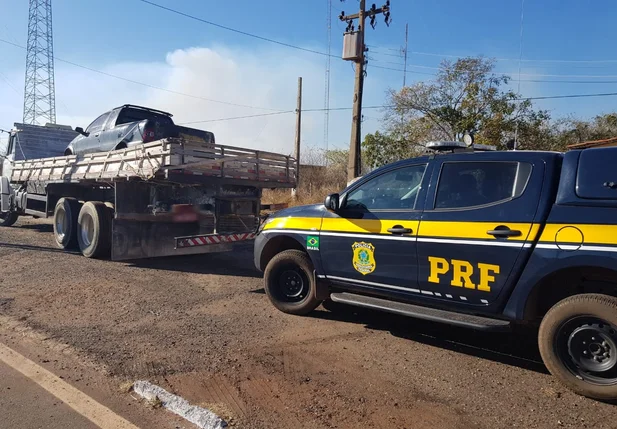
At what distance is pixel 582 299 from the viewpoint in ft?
12.5

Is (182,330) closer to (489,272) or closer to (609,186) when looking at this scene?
(489,272)

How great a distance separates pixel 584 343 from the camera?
385 cm

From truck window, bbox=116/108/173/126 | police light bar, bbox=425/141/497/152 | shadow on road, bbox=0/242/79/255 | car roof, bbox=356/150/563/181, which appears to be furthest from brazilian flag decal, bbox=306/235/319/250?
shadow on road, bbox=0/242/79/255

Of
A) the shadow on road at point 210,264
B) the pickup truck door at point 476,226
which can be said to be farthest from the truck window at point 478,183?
the shadow on road at point 210,264

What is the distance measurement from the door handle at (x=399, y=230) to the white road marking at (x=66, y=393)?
2.82 m

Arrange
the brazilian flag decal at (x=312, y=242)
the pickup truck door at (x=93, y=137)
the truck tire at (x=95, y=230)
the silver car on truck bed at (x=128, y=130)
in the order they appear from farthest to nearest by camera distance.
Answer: the pickup truck door at (x=93, y=137) < the silver car on truck bed at (x=128, y=130) < the truck tire at (x=95, y=230) < the brazilian flag decal at (x=312, y=242)

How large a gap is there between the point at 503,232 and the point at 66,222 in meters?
9.48

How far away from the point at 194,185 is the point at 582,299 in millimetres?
6476

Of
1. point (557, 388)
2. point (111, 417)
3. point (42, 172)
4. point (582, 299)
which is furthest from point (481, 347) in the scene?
point (42, 172)

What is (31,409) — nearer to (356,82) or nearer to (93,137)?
(93,137)

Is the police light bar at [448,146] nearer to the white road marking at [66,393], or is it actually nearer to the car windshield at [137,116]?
the white road marking at [66,393]

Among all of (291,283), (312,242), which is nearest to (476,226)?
(312,242)

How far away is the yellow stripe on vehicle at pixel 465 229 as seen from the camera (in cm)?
412

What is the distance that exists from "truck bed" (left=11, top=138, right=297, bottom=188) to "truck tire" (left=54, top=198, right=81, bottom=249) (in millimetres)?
506
